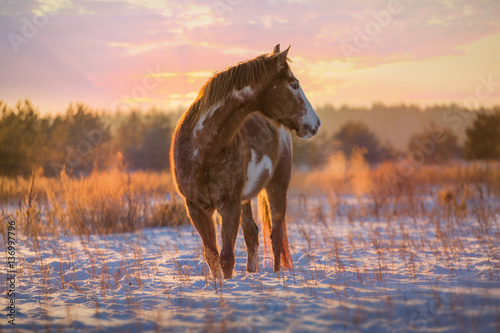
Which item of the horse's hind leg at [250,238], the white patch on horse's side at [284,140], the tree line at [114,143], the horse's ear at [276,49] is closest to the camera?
the horse's ear at [276,49]

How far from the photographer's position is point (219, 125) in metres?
3.90

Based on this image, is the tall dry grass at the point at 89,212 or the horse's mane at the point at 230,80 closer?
the horse's mane at the point at 230,80

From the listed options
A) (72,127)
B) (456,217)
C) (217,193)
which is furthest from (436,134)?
(217,193)

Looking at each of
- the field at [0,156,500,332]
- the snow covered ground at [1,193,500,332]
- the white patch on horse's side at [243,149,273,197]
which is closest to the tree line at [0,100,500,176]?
the field at [0,156,500,332]

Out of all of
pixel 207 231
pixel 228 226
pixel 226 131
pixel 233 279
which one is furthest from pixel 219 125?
pixel 233 279

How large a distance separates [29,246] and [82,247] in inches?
34.4

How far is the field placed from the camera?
2.88 m

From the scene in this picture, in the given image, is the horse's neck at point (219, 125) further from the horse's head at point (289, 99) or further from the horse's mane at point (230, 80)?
the horse's head at point (289, 99)

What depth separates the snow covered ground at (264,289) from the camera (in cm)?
283

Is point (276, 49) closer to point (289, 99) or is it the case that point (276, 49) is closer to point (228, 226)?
point (289, 99)

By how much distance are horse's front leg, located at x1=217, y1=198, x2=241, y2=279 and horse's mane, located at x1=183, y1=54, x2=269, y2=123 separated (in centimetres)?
91

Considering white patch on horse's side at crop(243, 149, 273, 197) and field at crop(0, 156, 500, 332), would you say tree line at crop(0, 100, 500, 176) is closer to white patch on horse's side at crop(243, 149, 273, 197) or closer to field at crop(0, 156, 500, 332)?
field at crop(0, 156, 500, 332)

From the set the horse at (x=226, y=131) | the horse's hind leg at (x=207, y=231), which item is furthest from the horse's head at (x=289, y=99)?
the horse's hind leg at (x=207, y=231)

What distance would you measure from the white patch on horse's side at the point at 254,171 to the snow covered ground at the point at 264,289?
0.93m
